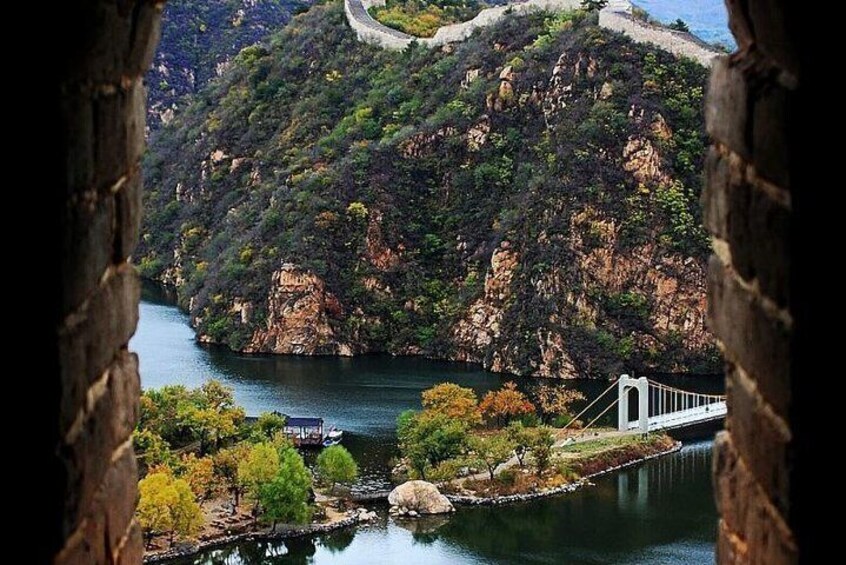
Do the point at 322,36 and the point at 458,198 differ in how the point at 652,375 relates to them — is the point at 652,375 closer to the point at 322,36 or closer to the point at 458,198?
the point at 458,198

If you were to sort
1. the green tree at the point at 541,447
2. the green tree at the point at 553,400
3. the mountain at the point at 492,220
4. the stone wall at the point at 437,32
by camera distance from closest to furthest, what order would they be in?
the green tree at the point at 541,447 → the green tree at the point at 553,400 → the mountain at the point at 492,220 → the stone wall at the point at 437,32

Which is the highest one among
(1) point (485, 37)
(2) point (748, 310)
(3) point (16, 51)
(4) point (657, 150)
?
(1) point (485, 37)

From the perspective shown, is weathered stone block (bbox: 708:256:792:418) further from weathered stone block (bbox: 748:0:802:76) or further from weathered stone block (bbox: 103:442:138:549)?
weathered stone block (bbox: 103:442:138:549)

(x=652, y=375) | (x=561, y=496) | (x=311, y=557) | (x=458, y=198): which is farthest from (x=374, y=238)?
(x=311, y=557)

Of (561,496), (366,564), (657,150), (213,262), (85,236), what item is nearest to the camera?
(85,236)

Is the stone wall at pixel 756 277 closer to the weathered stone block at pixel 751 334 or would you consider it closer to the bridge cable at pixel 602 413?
the weathered stone block at pixel 751 334

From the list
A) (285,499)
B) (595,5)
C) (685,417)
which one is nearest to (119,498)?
(285,499)

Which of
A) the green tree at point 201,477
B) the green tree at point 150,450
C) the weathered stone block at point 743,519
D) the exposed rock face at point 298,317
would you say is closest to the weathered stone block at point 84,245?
the weathered stone block at point 743,519
